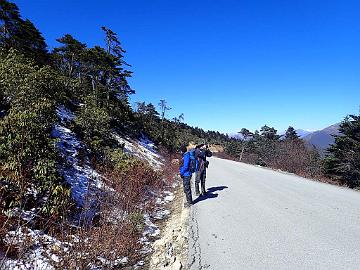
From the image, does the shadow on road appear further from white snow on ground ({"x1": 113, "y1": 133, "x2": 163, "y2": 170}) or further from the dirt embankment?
white snow on ground ({"x1": 113, "y1": 133, "x2": 163, "y2": 170})

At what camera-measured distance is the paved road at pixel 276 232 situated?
4.94 meters

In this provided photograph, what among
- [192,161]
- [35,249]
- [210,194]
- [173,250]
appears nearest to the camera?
[35,249]

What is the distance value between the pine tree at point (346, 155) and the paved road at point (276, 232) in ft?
60.2

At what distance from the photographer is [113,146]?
16.3 m

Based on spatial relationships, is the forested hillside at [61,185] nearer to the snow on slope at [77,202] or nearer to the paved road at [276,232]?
the snow on slope at [77,202]

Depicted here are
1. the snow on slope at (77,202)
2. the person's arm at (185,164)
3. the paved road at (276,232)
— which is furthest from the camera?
the person's arm at (185,164)

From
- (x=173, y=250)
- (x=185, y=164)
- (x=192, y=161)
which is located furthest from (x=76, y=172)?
(x=173, y=250)

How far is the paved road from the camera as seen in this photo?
4.94 meters

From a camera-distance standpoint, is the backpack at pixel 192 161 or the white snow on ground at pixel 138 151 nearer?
the backpack at pixel 192 161

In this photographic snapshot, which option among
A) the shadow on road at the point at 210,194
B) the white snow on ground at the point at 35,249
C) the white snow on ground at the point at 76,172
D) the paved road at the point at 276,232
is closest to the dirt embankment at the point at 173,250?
the paved road at the point at 276,232

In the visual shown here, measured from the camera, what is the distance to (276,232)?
6.27 meters

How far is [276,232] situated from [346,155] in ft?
80.6

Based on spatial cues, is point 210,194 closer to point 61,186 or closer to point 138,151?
point 61,186

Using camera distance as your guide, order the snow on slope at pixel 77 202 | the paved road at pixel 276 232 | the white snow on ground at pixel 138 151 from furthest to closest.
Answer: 1. the white snow on ground at pixel 138 151
2. the snow on slope at pixel 77 202
3. the paved road at pixel 276 232
